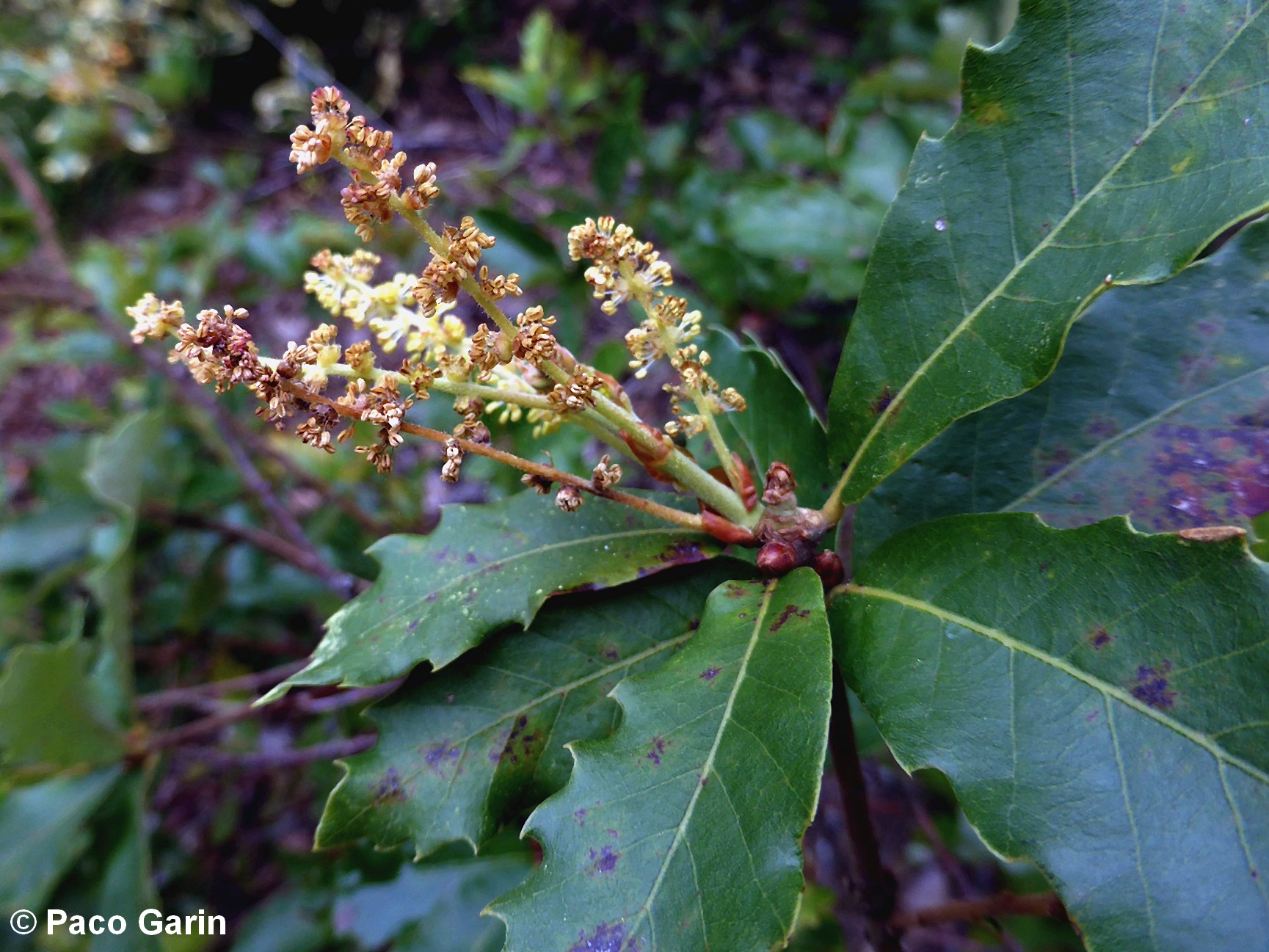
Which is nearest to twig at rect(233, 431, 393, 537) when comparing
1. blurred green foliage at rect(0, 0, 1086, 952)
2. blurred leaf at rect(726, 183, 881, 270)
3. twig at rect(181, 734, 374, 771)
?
blurred green foliage at rect(0, 0, 1086, 952)

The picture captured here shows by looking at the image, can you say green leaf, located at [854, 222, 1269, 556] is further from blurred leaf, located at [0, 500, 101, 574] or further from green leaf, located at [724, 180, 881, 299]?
blurred leaf, located at [0, 500, 101, 574]

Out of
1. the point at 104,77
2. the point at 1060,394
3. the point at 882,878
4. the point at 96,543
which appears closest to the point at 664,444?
the point at 1060,394

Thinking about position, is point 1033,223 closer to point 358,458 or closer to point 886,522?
point 886,522

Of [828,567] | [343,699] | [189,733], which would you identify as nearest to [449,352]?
[828,567]

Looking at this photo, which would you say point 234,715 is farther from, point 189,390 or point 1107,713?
point 1107,713

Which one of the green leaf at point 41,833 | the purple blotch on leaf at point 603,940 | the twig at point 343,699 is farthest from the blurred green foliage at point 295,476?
the purple blotch on leaf at point 603,940

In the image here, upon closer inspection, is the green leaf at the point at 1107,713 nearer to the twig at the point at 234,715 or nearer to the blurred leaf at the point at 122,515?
the twig at the point at 234,715
